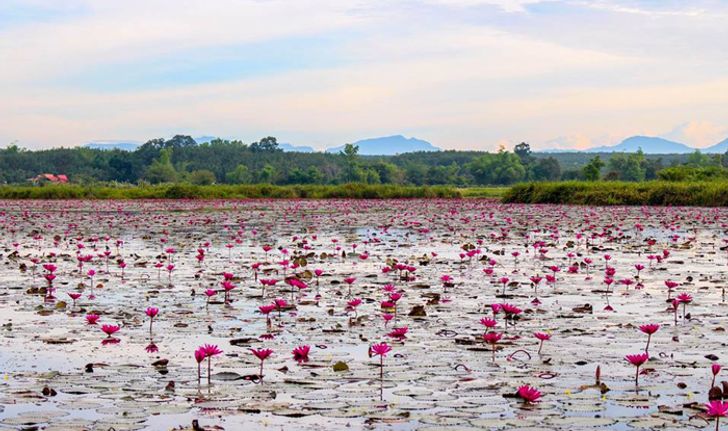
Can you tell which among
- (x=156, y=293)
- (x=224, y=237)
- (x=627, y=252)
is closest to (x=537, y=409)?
(x=156, y=293)

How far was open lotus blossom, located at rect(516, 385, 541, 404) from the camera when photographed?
4.95 m

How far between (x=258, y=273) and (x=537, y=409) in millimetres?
7729

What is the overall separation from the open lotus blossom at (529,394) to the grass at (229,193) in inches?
1866

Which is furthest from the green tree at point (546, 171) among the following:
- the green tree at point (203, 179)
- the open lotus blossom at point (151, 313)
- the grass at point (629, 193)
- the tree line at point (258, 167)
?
the open lotus blossom at point (151, 313)

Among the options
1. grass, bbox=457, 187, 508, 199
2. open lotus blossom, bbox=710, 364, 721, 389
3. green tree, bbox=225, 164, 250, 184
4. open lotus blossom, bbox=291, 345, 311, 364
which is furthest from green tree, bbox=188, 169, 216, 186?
open lotus blossom, bbox=710, 364, 721, 389

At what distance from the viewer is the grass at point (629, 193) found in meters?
35.7

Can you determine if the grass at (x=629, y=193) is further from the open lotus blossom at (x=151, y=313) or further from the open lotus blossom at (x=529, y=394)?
the open lotus blossom at (x=529, y=394)

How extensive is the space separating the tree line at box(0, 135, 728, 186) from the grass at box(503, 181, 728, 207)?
55.7 meters

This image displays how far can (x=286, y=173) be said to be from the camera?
115m

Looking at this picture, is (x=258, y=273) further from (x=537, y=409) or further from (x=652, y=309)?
(x=537, y=409)

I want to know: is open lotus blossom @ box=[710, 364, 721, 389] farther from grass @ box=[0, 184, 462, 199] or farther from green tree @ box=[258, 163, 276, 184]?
green tree @ box=[258, 163, 276, 184]

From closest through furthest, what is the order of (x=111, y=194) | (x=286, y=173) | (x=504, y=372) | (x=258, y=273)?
(x=504, y=372) → (x=258, y=273) → (x=111, y=194) → (x=286, y=173)

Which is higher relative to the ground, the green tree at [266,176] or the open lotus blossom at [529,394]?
the green tree at [266,176]

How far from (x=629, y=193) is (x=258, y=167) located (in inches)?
3685
